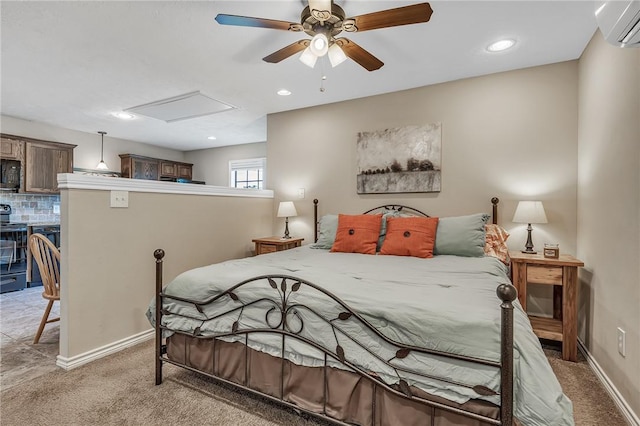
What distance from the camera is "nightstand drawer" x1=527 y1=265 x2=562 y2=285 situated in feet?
8.07

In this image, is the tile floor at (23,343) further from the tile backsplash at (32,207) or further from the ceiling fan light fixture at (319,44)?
the ceiling fan light fixture at (319,44)

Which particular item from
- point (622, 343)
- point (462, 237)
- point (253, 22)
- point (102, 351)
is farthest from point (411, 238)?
point (102, 351)

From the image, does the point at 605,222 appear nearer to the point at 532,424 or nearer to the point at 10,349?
the point at 532,424

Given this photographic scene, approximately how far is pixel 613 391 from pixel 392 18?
2.54 metres

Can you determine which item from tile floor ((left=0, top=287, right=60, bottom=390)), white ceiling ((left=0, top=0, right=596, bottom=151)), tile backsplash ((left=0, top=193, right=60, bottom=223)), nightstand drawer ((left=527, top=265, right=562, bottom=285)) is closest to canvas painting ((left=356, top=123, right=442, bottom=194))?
white ceiling ((left=0, top=0, right=596, bottom=151))

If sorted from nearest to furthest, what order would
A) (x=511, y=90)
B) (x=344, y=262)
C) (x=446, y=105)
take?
(x=344, y=262)
(x=511, y=90)
(x=446, y=105)

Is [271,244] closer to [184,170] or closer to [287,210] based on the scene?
[287,210]

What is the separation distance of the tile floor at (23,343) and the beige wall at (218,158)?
366cm

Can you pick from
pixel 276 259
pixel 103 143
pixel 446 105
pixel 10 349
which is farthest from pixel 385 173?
pixel 103 143

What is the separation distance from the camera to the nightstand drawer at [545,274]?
2461 millimetres

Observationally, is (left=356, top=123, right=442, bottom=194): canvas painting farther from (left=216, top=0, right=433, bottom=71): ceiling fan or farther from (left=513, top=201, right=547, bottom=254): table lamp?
(left=216, top=0, right=433, bottom=71): ceiling fan

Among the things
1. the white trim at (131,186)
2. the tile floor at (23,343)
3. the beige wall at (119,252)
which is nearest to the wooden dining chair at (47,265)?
the tile floor at (23,343)

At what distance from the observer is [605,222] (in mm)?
2145

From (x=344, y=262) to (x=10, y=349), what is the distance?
108 inches
